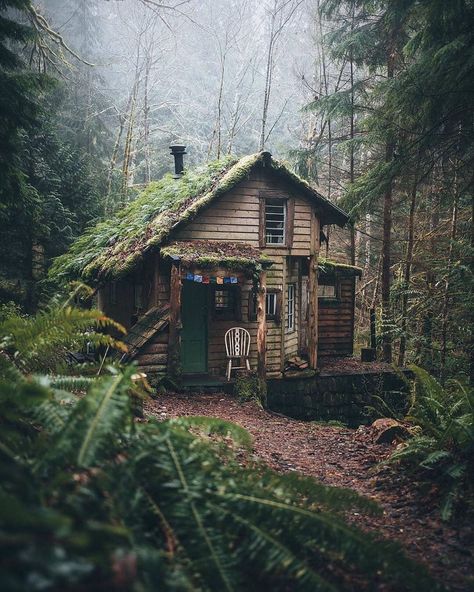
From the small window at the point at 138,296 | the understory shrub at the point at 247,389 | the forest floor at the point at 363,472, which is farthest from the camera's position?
the small window at the point at 138,296

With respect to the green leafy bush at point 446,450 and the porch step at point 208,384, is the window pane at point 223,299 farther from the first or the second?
the green leafy bush at point 446,450

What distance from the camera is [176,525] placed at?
2221 millimetres

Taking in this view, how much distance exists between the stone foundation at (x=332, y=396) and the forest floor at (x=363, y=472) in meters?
2.34

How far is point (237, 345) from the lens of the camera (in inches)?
458

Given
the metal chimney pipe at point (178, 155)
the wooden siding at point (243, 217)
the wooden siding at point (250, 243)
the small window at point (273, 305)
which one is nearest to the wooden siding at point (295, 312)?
the wooden siding at point (250, 243)

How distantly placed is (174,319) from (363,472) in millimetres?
5854

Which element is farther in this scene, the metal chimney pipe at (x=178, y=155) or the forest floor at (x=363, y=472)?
the metal chimney pipe at (x=178, y=155)

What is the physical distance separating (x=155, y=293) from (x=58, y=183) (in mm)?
8527

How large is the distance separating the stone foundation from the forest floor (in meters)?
2.34

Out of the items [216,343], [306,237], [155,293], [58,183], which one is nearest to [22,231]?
[58,183]

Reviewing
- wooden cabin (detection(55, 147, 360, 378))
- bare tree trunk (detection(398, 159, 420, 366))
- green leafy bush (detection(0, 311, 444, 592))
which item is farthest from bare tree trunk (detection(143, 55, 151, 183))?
green leafy bush (detection(0, 311, 444, 592))

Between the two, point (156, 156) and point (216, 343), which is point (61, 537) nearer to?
point (216, 343)

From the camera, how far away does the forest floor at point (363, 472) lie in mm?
3188

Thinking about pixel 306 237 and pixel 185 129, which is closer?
pixel 306 237
